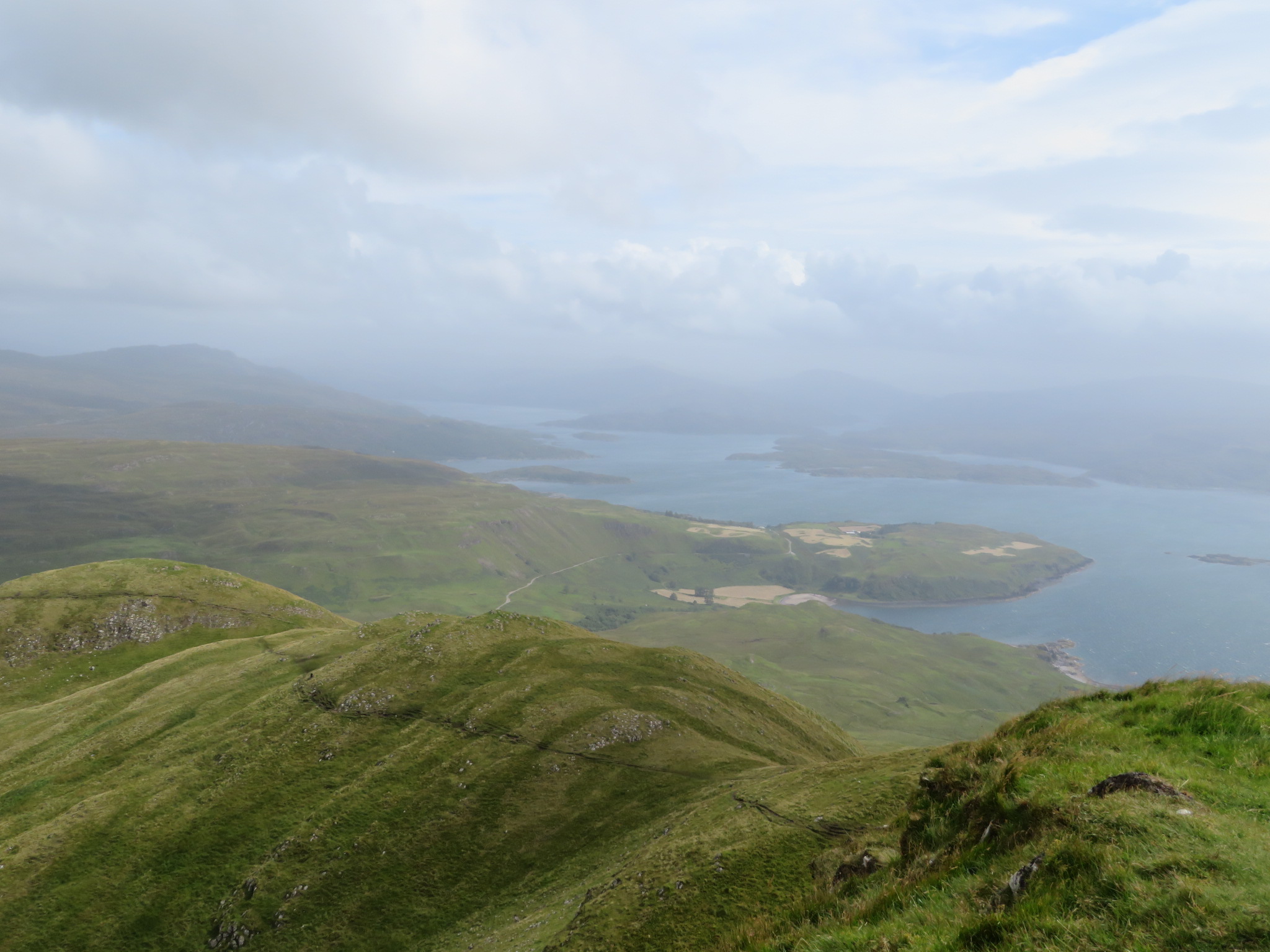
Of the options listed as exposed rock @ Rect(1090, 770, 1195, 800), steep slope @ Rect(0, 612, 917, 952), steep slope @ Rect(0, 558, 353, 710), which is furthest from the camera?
steep slope @ Rect(0, 558, 353, 710)

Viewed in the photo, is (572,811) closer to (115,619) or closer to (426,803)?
(426,803)

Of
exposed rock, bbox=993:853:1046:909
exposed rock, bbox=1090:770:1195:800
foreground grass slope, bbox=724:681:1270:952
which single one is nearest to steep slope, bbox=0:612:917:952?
foreground grass slope, bbox=724:681:1270:952

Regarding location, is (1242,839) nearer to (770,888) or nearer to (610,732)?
(770,888)

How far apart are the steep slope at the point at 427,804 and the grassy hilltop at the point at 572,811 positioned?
8.1 inches

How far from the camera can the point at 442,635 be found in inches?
2758

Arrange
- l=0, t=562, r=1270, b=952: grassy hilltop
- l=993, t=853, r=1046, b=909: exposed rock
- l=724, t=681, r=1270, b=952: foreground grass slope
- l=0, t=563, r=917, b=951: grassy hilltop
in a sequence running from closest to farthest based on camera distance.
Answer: l=724, t=681, r=1270, b=952: foreground grass slope < l=993, t=853, r=1046, b=909: exposed rock < l=0, t=562, r=1270, b=952: grassy hilltop < l=0, t=563, r=917, b=951: grassy hilltop

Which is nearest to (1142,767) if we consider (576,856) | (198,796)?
(576,856)

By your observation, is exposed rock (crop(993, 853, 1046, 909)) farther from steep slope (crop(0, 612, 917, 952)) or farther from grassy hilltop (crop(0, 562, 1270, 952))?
steep slope (crop(0, 612, 917, 952))

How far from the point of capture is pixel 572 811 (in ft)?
153

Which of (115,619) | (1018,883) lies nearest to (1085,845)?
(1018,883)

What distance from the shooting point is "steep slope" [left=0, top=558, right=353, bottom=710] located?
88.4 m

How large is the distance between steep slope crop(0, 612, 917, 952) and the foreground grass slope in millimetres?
10806

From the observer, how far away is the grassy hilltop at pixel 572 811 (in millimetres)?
12859

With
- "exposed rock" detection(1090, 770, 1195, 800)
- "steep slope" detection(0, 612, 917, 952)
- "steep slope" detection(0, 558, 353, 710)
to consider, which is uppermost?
"exposed rock" detection(1090, 770, 1195, 800)
